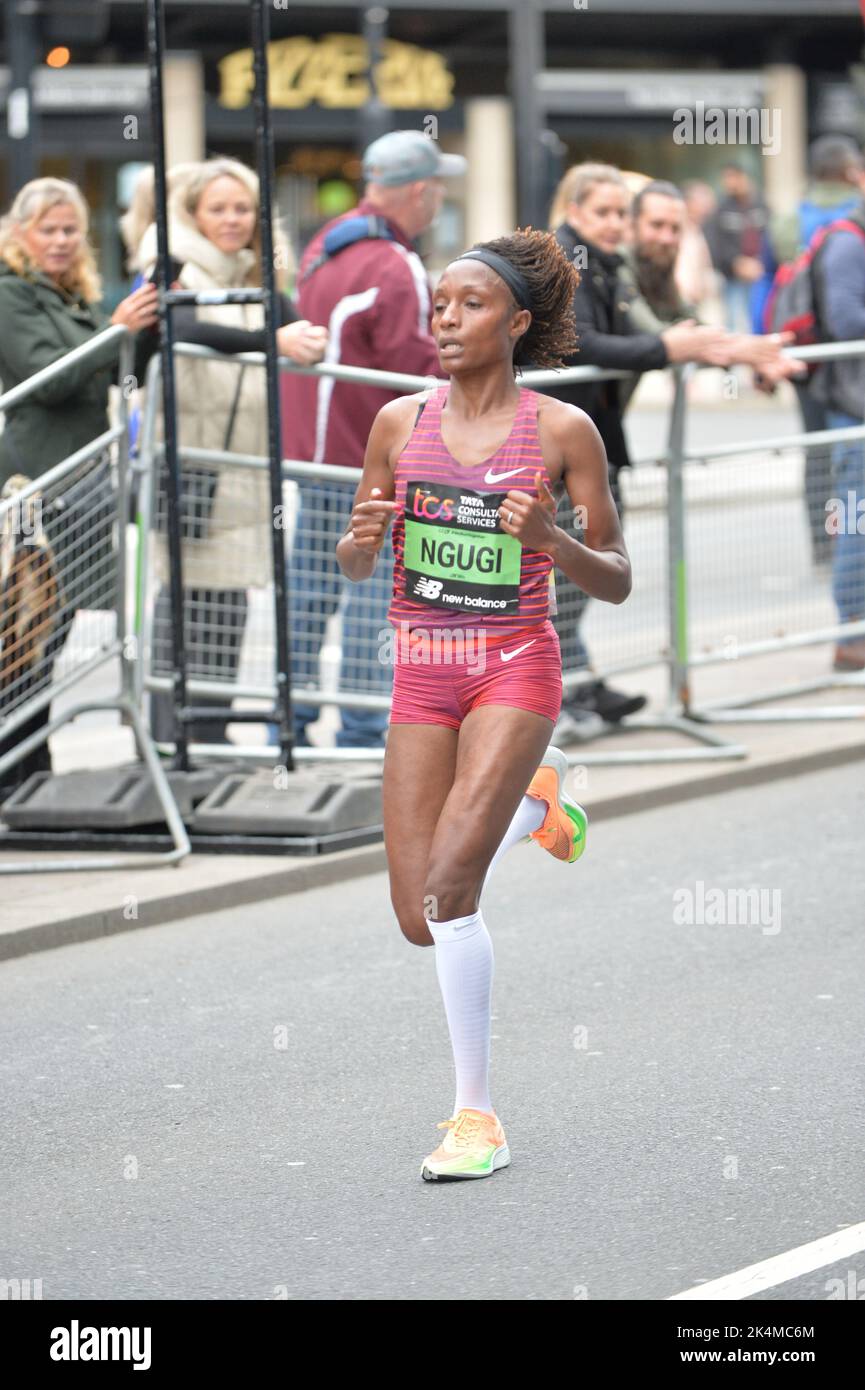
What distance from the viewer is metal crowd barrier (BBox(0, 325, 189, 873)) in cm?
764

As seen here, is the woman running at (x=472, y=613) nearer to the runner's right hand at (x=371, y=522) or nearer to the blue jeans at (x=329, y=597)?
the runner's right hand at (x=371, y=522)

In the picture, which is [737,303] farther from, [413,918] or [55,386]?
[413,918]

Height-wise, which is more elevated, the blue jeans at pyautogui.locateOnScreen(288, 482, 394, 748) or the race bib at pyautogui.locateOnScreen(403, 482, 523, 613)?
the race bib at pyautogui.locateOnScreen(403, 482, 523, 613)

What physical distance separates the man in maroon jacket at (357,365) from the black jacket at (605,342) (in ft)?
1.77

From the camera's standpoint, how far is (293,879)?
761 centimetres

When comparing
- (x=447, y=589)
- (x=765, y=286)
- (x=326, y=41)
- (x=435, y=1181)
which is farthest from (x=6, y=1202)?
(x=326, y=41)

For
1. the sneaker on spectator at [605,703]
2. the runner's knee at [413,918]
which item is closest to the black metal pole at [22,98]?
the sneaker on spectator at [605,703]

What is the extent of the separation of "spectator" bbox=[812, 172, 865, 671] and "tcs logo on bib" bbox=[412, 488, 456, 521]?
5498mm

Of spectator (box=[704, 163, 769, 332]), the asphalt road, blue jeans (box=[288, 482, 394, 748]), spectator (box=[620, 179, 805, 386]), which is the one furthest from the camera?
spectator (box=[704, 163, 769, 332])

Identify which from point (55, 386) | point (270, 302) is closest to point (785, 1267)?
point (270, 302)

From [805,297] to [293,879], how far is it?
518 centimetres

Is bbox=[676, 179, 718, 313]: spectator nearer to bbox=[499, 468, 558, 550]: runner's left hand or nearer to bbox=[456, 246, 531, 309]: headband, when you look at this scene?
bbox=[456, 246, 531, 309]: headband

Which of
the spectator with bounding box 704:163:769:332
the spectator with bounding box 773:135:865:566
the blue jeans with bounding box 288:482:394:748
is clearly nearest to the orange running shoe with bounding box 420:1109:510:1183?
the blue jeans with bounding box 288:482:394:748

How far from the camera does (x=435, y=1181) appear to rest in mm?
4918
